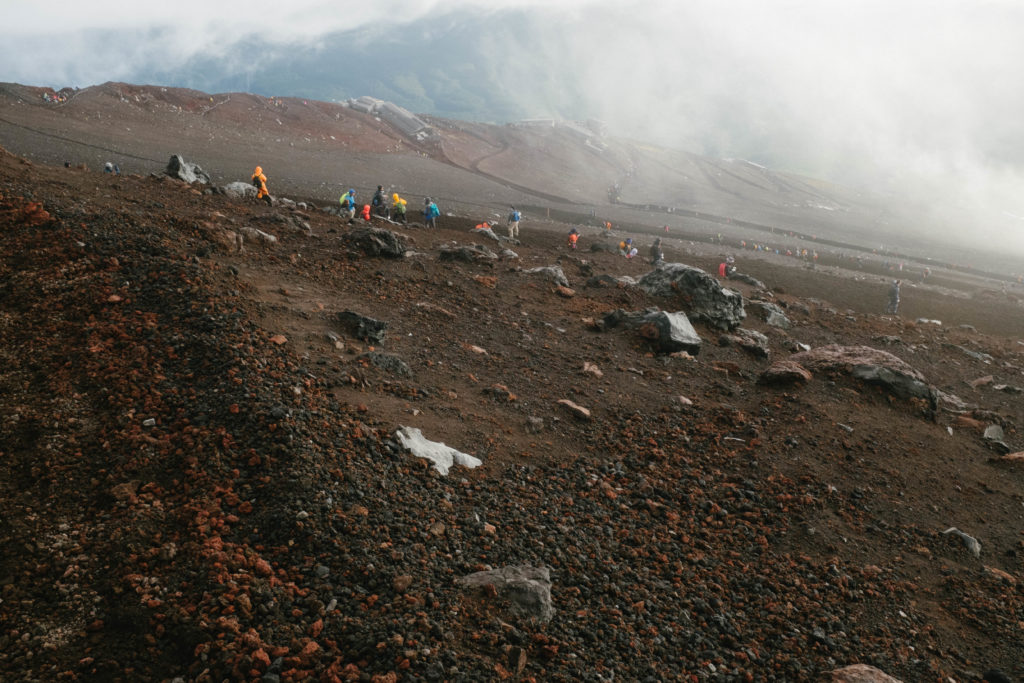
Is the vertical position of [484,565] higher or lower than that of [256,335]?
lower

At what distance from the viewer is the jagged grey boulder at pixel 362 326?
779 cm

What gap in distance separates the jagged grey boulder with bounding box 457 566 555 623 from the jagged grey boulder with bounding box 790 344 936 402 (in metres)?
8.81

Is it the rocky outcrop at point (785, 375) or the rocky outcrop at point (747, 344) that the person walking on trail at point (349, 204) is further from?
the rocky outcrop at point (785, 375)

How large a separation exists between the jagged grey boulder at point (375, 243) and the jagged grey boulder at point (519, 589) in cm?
936

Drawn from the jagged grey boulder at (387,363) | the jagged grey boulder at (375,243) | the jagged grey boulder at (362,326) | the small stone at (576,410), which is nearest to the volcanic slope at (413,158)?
the jagged grey boulder at (375,243)

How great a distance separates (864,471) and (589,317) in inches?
258

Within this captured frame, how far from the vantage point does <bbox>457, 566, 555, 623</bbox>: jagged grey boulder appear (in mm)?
3918

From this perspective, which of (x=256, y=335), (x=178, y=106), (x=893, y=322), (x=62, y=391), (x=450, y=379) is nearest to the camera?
(x=62, y=391)

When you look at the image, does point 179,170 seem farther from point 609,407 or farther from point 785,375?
point 785,375

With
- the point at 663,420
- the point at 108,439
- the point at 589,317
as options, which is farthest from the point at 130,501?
the point at 589,317

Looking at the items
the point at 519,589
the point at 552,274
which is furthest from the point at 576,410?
the point at 552,274

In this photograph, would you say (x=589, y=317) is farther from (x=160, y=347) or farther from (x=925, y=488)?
(x=160, y=347)

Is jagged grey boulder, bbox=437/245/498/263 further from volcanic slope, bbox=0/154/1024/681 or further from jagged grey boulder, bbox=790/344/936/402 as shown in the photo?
jagged grey boulder, bbox=790/344/936/402

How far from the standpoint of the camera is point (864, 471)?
723 centimetres
